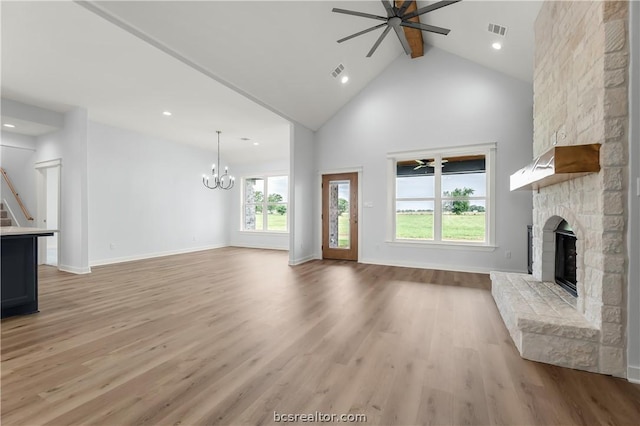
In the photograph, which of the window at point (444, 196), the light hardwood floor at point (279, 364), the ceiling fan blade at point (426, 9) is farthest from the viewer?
the window at point (444, 196)

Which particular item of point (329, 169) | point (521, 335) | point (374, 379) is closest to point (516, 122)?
point (329, 169)

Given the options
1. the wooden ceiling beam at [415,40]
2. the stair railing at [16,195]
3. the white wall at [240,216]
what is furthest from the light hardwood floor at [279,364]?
the white wall at [240,216]

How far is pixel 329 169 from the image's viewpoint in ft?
22.2

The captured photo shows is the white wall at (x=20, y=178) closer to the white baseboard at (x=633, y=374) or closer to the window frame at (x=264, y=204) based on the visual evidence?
the window frame at (x=264, y=204)

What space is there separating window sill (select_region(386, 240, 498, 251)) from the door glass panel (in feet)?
3.63

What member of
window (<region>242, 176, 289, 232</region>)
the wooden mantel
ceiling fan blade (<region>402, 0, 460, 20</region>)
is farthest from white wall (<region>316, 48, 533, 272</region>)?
the wooden mantel

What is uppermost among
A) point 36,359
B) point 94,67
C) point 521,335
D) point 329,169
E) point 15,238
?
point 94,67

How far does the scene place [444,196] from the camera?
575 centimetres

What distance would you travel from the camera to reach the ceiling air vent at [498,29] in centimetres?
410

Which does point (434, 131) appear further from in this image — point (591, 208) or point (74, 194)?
point (74, 194)

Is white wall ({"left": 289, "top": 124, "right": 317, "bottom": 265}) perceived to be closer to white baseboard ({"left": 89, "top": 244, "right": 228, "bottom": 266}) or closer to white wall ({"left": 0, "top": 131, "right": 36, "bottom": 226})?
white baseboard ({"left": 89, "top": 244, "right": 228, "bottom": 266})

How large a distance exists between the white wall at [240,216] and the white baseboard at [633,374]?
7.25 metres

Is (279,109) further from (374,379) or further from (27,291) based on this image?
(374,379)

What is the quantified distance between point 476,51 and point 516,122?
146cm
